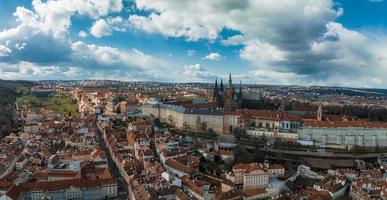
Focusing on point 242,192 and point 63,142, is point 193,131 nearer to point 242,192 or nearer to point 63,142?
point 63,142

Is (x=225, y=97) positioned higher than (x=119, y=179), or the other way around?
(x=225, y=97)

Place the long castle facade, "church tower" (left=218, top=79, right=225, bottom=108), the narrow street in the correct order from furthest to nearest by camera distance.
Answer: "church tower" (left=218, top=79, right=225, bottom=108)
the long castle facade
the narrow street

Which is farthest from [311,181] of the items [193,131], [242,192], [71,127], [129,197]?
[71,127]

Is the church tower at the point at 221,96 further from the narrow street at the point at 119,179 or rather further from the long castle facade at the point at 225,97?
the narrow street at the point at 119,179

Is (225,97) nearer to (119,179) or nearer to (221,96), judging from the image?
(221,96)

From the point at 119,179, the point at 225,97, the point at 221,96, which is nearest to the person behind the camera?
the point at 119,179

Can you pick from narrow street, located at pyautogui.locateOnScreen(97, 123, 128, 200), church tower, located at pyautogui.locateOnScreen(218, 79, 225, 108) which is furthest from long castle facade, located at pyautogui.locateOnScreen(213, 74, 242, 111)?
narrow street, located at pyautogui.locateOnScreen(97, 123, 128, 200)

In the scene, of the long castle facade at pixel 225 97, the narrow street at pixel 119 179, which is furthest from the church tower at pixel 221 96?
the narrow street at pixel 119 179

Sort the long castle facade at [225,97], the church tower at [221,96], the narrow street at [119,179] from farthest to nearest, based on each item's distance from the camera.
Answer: the church tower at [221,96] < the long castle facade at [225,97] < the narrow street at [119,179]

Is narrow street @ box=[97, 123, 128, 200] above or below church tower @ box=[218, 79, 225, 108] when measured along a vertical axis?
below

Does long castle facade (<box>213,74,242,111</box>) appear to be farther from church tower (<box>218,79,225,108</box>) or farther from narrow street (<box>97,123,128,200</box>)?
narrow street (<box>97,123,128,200</box>)

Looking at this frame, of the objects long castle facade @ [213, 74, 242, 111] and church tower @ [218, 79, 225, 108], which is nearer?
long castle facade @ [213, 74, 242, 111]

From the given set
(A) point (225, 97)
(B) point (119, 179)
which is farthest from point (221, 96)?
(B) point (119, 179)
